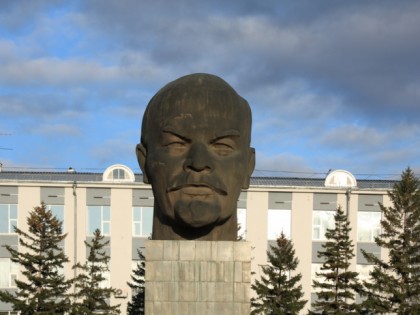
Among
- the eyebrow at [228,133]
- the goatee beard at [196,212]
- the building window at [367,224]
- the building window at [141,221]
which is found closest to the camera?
the goatee beard at [196,212]

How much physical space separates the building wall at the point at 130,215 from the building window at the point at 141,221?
0.24m

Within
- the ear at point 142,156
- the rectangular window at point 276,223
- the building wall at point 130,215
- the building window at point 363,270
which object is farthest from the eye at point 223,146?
the building window at point 363,270

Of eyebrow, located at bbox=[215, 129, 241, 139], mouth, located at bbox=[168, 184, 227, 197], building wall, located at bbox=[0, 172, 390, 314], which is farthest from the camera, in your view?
building wall, located at bbox=[0, 172, 390, 314]

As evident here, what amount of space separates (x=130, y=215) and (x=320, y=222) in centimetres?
919

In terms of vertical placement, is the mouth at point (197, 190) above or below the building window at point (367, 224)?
above

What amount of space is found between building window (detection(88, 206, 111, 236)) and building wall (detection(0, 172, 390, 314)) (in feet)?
0.65

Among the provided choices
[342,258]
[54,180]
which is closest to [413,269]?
[342,258]

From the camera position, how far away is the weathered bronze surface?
1004 cm

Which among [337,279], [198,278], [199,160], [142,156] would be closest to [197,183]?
[199,160]

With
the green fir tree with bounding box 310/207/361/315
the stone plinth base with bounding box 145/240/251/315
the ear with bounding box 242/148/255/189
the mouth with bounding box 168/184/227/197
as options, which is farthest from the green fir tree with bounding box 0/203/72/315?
the mouth with bounding box 168/184/227/197

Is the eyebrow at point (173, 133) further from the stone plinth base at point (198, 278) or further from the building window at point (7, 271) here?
the building window at point (7, 271)

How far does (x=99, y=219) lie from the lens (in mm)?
34000

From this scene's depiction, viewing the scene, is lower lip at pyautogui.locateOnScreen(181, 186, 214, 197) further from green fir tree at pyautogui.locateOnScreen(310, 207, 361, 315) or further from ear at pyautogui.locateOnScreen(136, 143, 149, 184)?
green fir tree at pyautogui.locateOnScreen(310, 207, 361, 315)

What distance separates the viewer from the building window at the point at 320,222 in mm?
34219
